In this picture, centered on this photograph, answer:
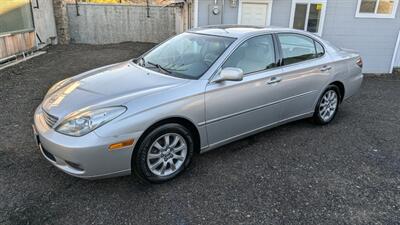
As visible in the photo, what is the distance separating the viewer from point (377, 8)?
8555 mm

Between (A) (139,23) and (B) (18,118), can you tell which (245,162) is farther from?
(A) (139,23)

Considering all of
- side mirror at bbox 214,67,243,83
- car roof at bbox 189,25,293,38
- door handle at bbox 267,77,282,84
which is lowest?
door handle at bbox 267,77,282,84

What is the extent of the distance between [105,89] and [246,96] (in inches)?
62.2

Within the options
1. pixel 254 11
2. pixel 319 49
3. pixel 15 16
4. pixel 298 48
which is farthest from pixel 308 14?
pixel 15 16

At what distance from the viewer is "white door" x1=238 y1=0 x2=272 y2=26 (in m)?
8.41

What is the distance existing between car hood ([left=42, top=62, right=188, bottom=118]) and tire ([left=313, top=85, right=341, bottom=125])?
Result: 2453mm

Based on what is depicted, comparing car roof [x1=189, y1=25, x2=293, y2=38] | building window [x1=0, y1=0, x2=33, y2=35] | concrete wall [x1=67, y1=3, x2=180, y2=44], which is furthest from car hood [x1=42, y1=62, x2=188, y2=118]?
concrete wall [x1=67, y1=3, x2=180, y2=44]

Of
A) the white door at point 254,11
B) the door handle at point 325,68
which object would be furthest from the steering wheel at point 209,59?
the white door at point 254,11

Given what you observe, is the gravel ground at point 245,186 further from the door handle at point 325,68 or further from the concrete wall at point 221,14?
the concrete wall at point 221,14

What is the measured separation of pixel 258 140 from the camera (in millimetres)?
4281

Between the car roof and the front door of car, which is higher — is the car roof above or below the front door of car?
above

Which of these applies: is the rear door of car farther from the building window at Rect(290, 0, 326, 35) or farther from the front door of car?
the building window at Rect(290, 0, 326, 35)

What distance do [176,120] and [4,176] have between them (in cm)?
192

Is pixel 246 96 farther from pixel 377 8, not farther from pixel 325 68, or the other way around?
pixel 377 8
